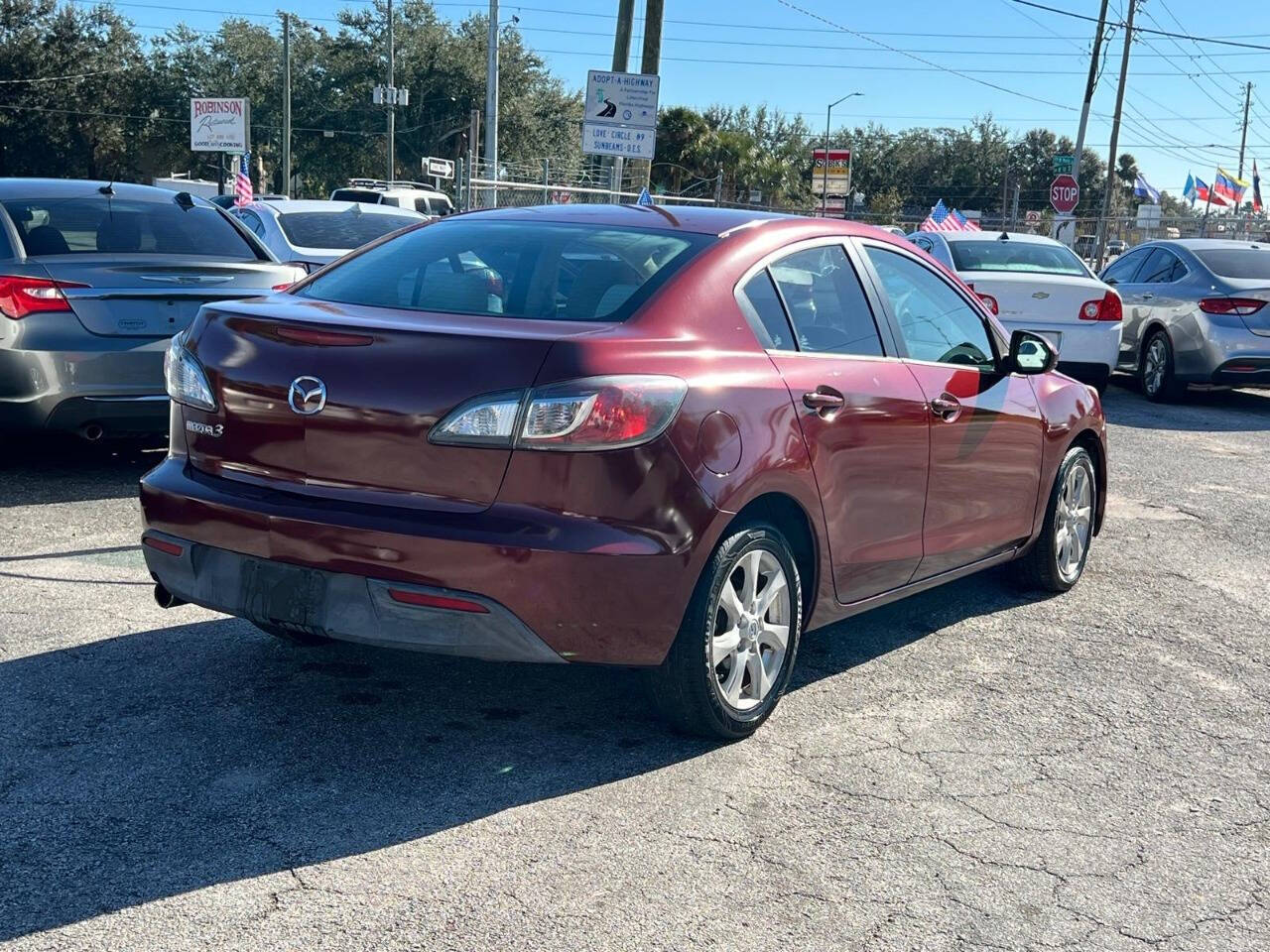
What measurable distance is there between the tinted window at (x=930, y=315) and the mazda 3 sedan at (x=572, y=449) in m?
0.05

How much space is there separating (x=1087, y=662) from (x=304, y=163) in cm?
6313

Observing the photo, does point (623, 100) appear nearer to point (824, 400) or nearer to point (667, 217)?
point (667, 217)

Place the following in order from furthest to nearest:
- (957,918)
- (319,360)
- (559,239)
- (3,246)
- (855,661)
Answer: (3,246), (855,661), (559,239), (319,360), (957,918)

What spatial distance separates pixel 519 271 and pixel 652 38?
1611 cm

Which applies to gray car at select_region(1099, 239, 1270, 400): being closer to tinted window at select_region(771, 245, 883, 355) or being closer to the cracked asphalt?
the cracked asphalt

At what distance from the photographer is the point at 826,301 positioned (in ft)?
15.6

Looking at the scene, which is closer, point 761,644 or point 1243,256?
point 761,644

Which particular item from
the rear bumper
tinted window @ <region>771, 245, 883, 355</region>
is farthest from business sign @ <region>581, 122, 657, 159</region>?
the rear bumper

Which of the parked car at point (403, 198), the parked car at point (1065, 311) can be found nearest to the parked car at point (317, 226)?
the parked car at point (1065, 311)

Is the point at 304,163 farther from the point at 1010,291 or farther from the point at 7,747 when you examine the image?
the point at 7,747

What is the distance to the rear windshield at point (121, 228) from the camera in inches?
297

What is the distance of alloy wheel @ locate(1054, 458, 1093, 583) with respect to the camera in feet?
20.5

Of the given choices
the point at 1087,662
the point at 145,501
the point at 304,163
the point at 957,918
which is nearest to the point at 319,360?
the point at 145,501

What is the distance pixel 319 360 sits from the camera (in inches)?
152
